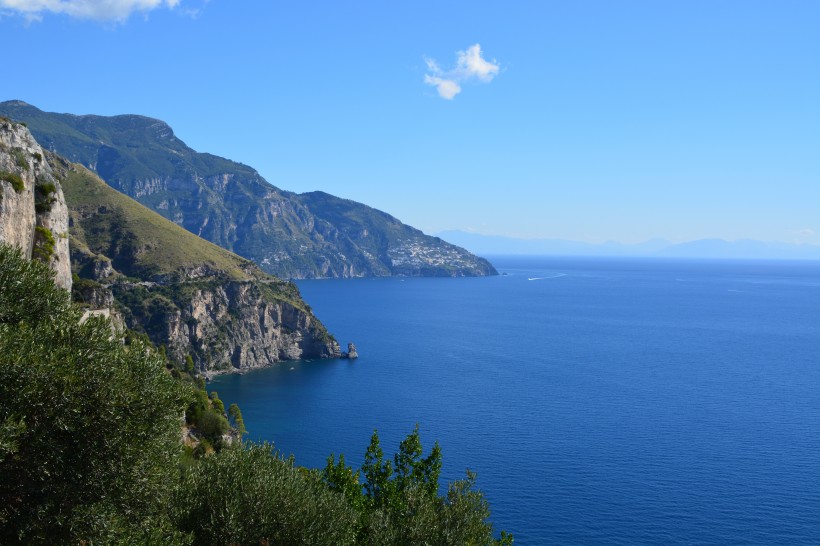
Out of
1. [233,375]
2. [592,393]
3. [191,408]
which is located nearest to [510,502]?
[191,408]

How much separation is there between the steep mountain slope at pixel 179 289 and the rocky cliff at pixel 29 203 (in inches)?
3069

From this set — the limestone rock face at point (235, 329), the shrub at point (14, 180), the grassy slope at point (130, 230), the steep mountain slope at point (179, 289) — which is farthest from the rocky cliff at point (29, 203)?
the grassy slope at point (130, 230)

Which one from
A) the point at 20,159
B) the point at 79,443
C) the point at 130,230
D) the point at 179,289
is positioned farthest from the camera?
the point at 130,230

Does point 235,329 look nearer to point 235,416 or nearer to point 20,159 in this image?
point 235,416

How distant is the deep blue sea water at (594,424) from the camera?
7175 cm

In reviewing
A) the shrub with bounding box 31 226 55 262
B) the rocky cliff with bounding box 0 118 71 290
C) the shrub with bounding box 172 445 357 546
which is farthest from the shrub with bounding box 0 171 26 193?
the shrub with bounding box 172 445 357 546

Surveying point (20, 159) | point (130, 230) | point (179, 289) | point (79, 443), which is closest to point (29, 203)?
point (20, 159)

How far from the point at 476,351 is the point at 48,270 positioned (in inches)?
5815

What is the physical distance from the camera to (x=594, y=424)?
104 meters

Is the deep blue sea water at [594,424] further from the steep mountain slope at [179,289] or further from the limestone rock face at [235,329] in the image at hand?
the steep mountain slope at [179,289]

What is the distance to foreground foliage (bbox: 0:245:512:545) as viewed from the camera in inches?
797

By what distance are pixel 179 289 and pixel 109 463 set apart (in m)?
143

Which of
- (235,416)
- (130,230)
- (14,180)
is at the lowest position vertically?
(235,416)

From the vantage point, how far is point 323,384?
13962 centimetres
